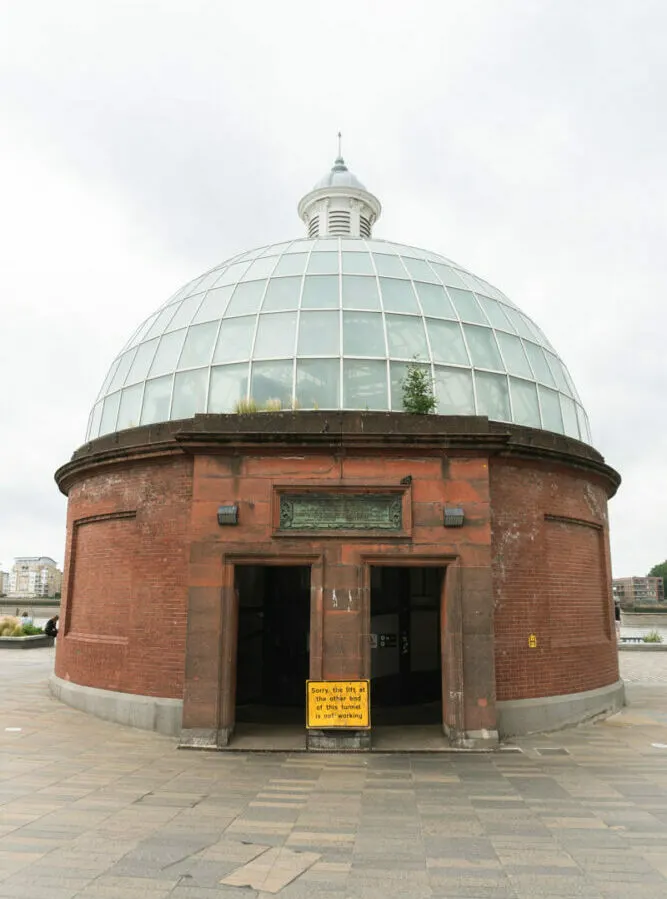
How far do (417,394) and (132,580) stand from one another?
6683 mm

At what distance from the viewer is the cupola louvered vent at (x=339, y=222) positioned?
22.1 m

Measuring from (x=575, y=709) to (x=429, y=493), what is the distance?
5.53 metres

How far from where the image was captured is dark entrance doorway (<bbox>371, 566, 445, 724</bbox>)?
50.4 feet

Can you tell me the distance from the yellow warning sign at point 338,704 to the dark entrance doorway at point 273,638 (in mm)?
4061

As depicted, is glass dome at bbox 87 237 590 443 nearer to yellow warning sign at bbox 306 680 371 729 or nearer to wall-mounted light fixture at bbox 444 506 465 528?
wall-mounted light fixture at bbox 444 506 465 528

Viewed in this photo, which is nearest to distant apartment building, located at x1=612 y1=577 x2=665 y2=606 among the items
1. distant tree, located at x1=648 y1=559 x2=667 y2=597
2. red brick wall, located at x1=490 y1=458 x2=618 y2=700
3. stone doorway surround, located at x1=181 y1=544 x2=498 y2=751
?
distant tree, located at x1=648 y1=559 x2=667 y2=597

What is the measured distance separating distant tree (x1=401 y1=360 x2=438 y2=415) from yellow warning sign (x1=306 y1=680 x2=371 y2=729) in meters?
5.05

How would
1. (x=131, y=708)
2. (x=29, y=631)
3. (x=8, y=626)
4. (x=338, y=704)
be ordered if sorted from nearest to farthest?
(x=338, y=704) < (x=131, y=708) < (x=8, y=626) < (x=29, y=631)

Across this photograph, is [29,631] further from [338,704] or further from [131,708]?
[338,704]

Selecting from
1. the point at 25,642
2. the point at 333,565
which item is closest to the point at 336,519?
the point at 333,565

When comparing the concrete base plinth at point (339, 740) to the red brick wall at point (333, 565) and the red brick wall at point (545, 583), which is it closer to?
the red brick wall at point (333, 565)

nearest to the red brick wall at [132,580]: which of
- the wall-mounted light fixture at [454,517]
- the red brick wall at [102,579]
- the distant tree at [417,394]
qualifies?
the red brick wall at [102,579]

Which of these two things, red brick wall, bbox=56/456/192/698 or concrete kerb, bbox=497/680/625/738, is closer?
concrete kerb, bbox=497/680/625/738

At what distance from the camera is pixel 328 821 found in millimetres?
7750
